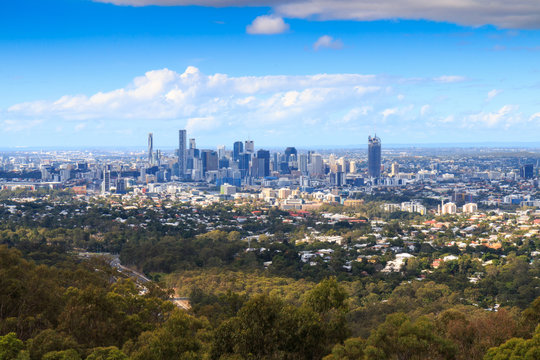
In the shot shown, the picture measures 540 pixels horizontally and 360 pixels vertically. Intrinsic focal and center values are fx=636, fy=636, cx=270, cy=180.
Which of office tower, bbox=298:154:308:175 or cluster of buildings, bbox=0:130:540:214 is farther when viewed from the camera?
office tower, bbox=298:154:308:175

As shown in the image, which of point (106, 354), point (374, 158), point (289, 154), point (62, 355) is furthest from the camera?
point (289, 154)

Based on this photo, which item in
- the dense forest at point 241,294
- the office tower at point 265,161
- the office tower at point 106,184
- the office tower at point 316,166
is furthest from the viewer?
the office tower at point 316,166

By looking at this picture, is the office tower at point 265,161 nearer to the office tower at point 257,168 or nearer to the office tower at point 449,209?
the office tower at point 257,168

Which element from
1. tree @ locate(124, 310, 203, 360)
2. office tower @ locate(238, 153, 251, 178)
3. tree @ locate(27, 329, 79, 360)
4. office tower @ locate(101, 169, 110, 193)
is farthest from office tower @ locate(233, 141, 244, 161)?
tree @ locate(27, 329, 79, 360)

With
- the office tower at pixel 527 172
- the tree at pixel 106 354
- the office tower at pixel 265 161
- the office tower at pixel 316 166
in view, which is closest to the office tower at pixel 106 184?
the office tower at pixel 265 161

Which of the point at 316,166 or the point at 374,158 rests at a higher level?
the point at 374,158

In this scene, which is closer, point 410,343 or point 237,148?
point 410,343

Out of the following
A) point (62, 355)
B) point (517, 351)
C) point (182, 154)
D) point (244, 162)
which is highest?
point (182, 154)

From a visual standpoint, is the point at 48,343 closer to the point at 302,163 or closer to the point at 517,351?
the point at 517,351

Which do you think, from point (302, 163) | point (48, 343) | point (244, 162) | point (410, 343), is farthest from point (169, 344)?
point (302, 163)

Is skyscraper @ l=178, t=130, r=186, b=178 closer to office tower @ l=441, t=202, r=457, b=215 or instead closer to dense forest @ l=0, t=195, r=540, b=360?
office tower @ l=441, t=202, r=457, b=215
